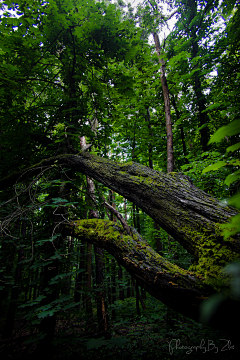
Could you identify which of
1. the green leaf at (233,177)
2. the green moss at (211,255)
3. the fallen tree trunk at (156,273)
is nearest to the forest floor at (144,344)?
the fallen tree trunk at (156,273)

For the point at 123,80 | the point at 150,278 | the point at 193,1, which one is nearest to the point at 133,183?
the point at 150,278

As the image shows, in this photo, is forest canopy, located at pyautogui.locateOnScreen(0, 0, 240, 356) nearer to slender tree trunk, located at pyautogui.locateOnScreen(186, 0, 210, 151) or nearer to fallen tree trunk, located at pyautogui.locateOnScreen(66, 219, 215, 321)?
fallen tree trunk, located at pyautogui.locateOnScreen(66, 219, 215, 321)

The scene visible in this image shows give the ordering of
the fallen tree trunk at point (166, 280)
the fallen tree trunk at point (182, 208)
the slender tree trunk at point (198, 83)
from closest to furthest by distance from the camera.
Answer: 1. the fallen tree trunk at point (166, 280)
2. the fallen tree trunk at point (182, 208)
3. the slender tree trunk at point (198, 83)

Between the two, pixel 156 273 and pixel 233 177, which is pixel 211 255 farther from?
pixel 233 177

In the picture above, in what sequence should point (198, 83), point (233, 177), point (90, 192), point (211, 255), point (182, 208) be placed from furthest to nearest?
point (198, 83) < point (90, 192) < point (182, 208) < point (211, 255) < point (233, 177)

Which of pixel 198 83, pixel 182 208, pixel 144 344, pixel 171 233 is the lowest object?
pixel 144 344

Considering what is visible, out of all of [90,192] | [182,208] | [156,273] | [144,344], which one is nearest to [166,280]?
[156,273]

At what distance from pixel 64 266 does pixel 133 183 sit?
2172mm

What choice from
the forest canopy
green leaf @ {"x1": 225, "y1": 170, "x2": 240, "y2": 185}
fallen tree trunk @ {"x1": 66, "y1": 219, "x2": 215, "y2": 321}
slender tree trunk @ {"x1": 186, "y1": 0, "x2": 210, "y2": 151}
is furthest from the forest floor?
slender tree trunk @ {"x1": 186, "y1": 0, "x2": 210, "y2": 151}

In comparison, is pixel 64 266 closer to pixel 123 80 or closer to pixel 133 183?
pixel 133 183

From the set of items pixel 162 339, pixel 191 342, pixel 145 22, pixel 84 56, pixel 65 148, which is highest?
pixel 145 22

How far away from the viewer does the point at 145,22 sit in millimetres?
5578

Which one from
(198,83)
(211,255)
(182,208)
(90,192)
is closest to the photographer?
(211,255)

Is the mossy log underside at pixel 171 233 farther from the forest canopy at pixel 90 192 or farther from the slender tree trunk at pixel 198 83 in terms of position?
the slender tree trunk at pixel 198 83
